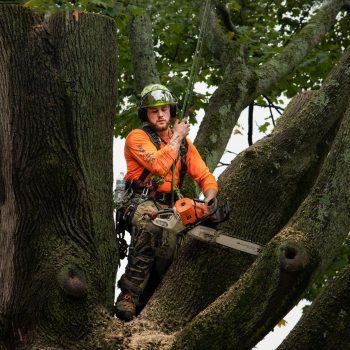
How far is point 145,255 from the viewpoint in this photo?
19.8ft

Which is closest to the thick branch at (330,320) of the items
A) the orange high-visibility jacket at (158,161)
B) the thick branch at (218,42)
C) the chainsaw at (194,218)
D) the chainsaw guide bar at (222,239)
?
the chainsaw guide bar at (222,239)

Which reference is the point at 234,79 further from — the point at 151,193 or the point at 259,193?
the point at 259,193

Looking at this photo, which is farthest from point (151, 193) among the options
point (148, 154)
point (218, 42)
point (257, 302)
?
point (218, 42)

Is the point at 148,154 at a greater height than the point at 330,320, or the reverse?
the point at 148,154

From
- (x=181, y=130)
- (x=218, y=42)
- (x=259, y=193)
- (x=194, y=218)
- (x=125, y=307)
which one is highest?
(x=218, y=42)

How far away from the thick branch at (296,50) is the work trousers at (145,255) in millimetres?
2870

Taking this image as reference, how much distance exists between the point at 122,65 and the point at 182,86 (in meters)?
1.49

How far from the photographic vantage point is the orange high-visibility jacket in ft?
20.3

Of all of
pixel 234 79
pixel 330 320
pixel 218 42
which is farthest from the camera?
pixel 218 42

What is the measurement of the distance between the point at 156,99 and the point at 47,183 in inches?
67.7

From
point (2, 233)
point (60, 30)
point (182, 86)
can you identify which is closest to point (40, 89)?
point (60, 30)

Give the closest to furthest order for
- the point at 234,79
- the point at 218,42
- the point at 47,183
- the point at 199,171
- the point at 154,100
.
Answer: the point at 47,183 < the point at 199,171 < the point at 154,100 < the point at 234,79 < the point at 218,42

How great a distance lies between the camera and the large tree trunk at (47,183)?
5320mm

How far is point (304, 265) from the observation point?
4660 millimetres
